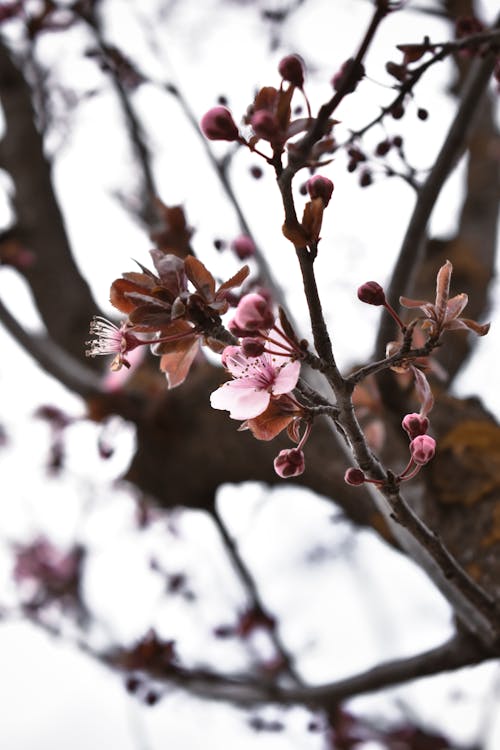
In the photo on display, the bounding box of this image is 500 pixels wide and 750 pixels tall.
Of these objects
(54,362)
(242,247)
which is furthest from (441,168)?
(54,362)

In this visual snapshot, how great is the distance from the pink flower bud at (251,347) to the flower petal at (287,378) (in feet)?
0.15

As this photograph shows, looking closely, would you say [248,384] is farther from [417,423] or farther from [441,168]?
[441,168]

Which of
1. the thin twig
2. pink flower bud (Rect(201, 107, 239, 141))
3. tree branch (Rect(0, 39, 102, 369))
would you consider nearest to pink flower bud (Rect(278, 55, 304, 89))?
pink flower bud (Rect(201, 107, 239, 141))

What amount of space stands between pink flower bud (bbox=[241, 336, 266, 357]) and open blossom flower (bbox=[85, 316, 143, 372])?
0.14m

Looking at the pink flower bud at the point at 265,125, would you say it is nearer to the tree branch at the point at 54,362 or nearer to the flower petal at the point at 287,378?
the flower petal at the point at 287,378

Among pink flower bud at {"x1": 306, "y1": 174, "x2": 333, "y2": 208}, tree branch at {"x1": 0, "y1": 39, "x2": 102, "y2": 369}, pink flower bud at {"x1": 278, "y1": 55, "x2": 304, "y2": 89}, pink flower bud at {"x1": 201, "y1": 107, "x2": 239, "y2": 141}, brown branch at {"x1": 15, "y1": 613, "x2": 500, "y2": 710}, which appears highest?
pink flower bud at {"x1": 278, "y1": 55, "x2": 304, "y2": 89}

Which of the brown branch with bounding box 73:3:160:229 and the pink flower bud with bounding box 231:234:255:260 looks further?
the brown branch with bounding box 73:3:160:229

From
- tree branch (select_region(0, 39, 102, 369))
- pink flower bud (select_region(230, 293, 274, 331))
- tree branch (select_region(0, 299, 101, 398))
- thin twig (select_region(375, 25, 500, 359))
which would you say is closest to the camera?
pink flower bud (select_region(230, 293, 274, 331))

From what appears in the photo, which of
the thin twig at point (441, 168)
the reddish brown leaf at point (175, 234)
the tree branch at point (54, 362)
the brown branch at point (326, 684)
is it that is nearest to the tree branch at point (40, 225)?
the tree branch at point (54, 362)

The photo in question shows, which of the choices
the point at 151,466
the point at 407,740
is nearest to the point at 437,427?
the point at 151,466

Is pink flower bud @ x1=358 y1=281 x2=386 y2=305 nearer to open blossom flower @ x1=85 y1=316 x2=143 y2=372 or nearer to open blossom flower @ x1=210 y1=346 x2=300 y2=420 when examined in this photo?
open blossom flower @ x1=210 y1=346 x2=300 y2=420

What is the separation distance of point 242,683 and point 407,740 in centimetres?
117

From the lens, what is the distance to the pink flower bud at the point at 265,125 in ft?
1.75

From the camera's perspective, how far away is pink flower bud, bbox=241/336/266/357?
0.54 meters
